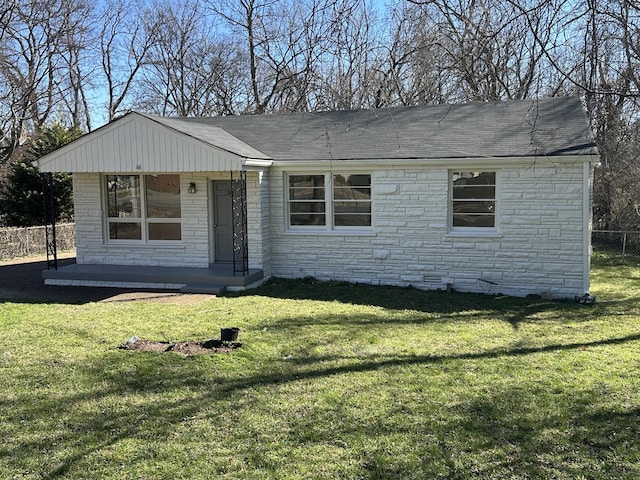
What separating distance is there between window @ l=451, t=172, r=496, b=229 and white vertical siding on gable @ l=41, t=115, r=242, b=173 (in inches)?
185

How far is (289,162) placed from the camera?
1253 centimetres

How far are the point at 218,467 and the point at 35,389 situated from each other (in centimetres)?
266

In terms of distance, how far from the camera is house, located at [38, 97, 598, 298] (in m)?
11.3

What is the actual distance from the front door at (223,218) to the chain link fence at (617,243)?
11.9 m

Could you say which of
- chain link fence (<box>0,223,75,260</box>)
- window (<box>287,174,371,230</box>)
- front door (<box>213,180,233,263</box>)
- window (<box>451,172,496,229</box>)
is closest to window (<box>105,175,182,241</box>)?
front door (<box>213,180,233,263</box>)

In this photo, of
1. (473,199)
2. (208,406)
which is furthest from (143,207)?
(208,406)

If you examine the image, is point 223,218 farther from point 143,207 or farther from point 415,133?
point 415,133

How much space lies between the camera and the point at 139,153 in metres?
11.9

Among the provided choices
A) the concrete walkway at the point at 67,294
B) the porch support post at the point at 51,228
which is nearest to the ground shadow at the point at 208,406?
the concrete walkway at the point at 67,294

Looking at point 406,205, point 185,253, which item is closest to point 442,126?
point 406,205

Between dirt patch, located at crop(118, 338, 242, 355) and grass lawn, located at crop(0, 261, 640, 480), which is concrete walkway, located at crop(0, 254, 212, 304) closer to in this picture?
grass lawn, located at crop(0, 261, 640, 480)

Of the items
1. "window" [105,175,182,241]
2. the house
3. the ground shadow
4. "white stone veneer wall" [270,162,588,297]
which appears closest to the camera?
the ground shadow

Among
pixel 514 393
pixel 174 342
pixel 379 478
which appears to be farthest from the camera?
pixel 174 342

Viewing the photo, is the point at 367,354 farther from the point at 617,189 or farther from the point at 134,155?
the point at 617,189
